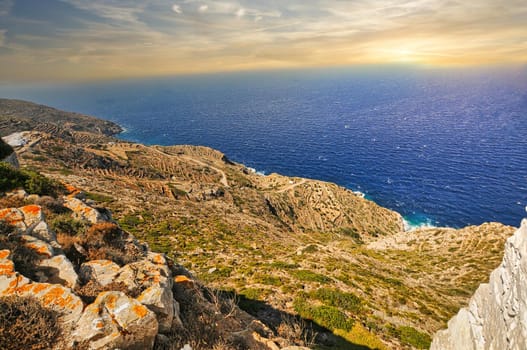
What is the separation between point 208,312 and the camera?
37.7ft

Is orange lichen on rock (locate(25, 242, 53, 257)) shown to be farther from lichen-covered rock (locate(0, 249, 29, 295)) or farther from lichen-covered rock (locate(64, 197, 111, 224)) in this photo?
lichen-covered rock (locate(64, 197, 111, 224))

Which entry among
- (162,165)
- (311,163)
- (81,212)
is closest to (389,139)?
(311,163)

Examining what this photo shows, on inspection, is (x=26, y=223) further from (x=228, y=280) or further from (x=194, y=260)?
(x=194, y=260)

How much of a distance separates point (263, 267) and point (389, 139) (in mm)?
197623

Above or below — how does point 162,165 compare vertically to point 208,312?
below

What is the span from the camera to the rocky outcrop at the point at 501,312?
29.3ft

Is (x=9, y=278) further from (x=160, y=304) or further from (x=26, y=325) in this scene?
(x=160, y=304)

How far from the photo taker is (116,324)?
8.11 meters

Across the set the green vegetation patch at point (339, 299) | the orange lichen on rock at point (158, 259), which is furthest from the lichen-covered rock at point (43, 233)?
the green vegetation patch at point (339, 299)

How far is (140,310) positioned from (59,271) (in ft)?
14.0

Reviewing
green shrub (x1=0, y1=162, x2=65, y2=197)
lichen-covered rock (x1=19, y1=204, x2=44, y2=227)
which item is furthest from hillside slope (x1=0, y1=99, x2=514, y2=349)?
green shrub (x1=0, y1=162, x2=65, y2=197)

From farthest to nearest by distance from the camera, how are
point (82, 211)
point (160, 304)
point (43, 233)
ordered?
1. point (82, 211)
2. point (43, 233)
3. point (160, 304)

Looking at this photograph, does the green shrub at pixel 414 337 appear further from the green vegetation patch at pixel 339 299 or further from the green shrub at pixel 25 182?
the green shrub at pixel 25 182

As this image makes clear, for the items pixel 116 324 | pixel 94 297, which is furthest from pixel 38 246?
pixel 116 324
